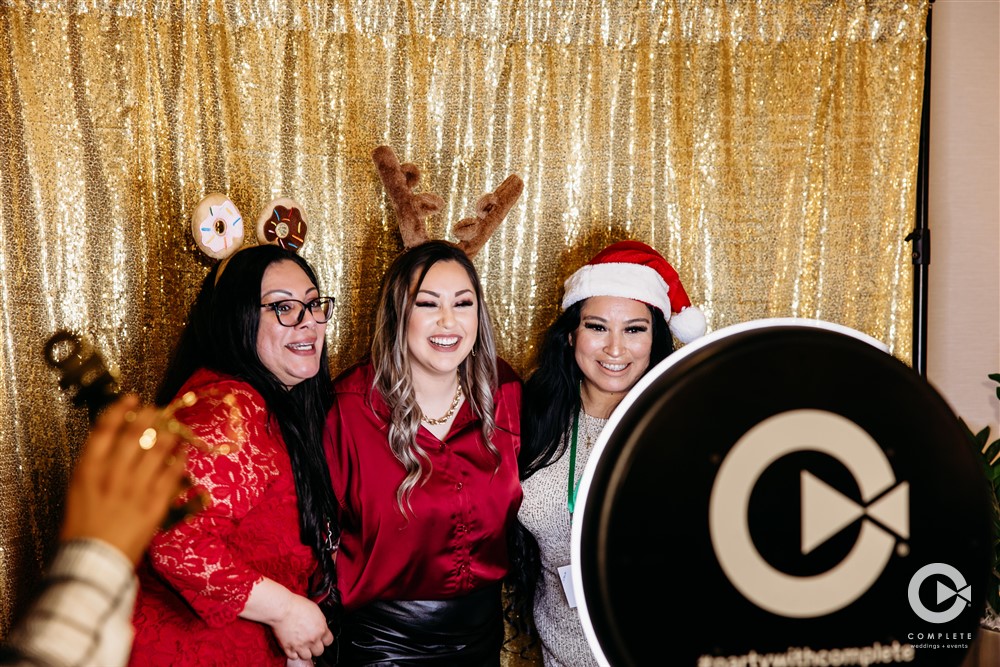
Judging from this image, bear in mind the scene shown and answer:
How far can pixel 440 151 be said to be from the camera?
8.78 ft

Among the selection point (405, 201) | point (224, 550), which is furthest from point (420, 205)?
point (224, 550)

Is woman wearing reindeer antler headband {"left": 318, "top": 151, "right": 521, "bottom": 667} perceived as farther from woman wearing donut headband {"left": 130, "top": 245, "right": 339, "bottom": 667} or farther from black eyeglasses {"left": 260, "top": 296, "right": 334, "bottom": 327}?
black eyeglasses {"left": 260, "top": 296, "right": 334, "bottom": 327}

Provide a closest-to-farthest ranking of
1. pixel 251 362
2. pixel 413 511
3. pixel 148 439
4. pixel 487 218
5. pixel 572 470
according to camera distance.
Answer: pixel 148 439, pixel 251 362, pixel 413 511, pixel 572 470, pixel 487 218

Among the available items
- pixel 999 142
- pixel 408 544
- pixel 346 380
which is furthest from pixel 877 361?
pixel 999 142

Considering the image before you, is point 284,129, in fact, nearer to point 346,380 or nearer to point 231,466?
point 346,380

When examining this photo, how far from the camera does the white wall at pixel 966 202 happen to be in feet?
9.38

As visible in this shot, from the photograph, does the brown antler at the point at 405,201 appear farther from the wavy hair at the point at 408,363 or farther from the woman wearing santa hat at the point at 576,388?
the woman wearing santa hat at the point at 576,388

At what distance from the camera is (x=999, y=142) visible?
2.85 metres

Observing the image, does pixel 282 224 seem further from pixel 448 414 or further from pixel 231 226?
pixel 448 414

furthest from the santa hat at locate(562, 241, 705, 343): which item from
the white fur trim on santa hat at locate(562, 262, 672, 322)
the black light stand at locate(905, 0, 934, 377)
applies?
the black light stand at locate(905, 0, 934, 377)

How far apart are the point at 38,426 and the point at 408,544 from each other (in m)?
1.27

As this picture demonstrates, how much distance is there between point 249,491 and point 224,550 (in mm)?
115

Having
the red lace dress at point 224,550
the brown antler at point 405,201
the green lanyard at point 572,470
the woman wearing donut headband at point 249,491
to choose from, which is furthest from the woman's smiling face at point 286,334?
the green lanyard at point 572,470

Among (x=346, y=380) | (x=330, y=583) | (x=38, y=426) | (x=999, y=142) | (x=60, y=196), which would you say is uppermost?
(x=999, y=142)
